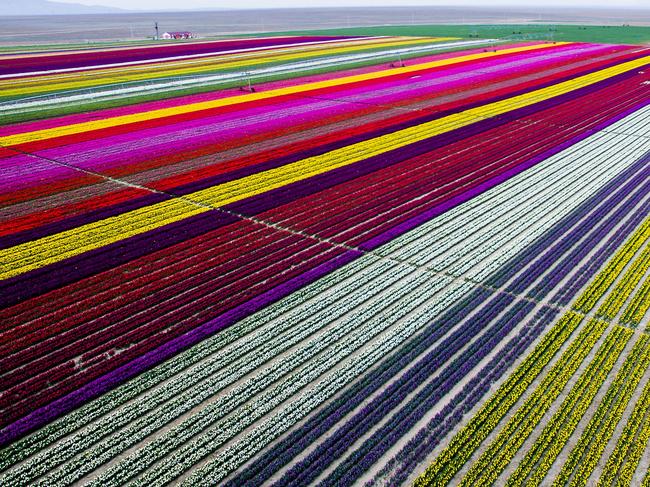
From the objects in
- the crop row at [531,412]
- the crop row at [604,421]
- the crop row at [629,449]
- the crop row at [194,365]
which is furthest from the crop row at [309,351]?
the crop row at [629,449]

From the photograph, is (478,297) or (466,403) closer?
(466,403)

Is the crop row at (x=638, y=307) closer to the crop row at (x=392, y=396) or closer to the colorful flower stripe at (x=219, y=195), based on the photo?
the crop row at (x=392, y=396)

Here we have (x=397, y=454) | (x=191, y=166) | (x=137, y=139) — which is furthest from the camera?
(x=137, y=139)

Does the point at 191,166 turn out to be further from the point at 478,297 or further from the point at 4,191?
the point at 478,297

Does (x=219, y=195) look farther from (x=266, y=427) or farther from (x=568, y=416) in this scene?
(x=568, y=416)

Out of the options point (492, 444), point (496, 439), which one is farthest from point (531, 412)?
point (492, 444)

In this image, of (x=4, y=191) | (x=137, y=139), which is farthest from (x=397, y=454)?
(x=137, y=139)

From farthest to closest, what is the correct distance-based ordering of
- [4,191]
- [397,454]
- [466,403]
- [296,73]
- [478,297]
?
[296,73] → [4,191] → [478,297] → [466,403] → [397,454]
